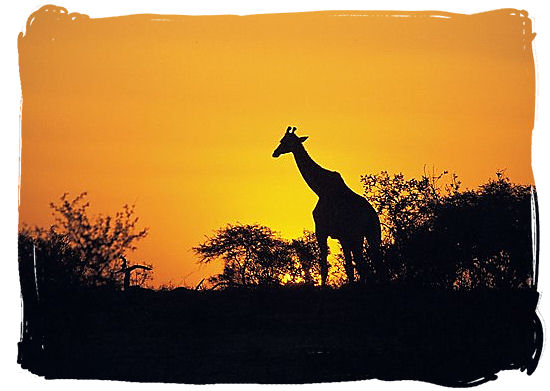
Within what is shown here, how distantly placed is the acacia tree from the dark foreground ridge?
15cm

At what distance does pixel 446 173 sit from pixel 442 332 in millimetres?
935

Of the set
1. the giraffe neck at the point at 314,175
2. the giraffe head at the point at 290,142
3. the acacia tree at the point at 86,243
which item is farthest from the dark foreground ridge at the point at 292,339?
the giraffe head at the point at 290,142

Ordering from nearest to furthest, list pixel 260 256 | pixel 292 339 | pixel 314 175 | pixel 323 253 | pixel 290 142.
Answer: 1. pixel 292 339
2. pixel 290 142
3. pixel 314 175
4. pixel 323 253
5. pixel 260 256

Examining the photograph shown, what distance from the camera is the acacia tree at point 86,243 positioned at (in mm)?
7371

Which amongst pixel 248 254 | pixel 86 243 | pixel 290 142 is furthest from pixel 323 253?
pixel 86 243

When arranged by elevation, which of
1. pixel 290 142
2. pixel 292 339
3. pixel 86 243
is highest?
pixel 290 142

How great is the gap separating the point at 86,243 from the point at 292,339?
133 centimetres

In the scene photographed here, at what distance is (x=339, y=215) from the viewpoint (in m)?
8.10

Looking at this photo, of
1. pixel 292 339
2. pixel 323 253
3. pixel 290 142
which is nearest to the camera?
pixel 292 339

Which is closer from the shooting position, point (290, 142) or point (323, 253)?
point (290, 142)

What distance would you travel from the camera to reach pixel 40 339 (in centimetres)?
736

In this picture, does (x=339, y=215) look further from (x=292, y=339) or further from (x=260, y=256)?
(x=292, y=339)

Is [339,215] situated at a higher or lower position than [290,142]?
lower

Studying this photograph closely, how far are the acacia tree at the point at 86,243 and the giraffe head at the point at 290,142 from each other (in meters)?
0.91
